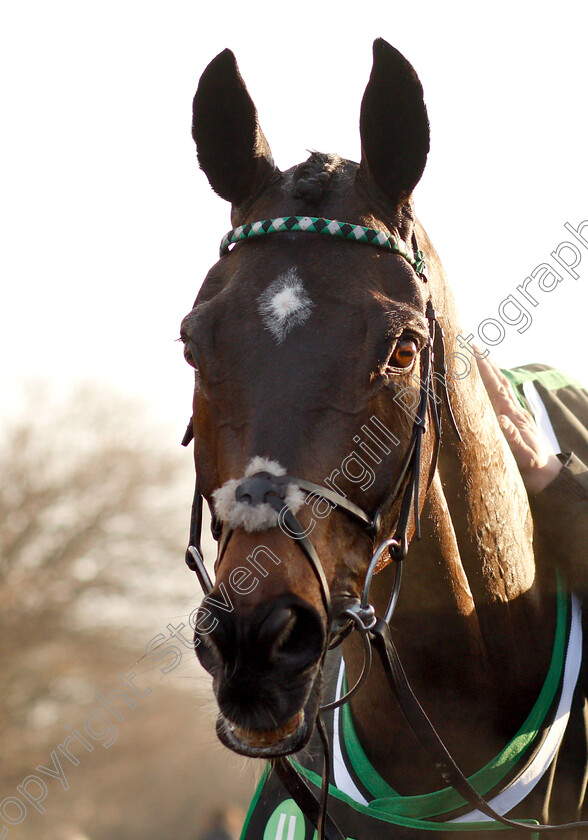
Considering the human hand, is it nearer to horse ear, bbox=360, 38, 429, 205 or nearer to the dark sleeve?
the dark sleeve

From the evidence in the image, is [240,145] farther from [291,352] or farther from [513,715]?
[513,715]

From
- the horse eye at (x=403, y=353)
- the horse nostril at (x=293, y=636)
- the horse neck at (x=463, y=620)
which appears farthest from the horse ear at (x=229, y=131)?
the horse nostril at (x=293, y=636)

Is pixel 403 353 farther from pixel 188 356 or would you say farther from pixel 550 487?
pixel 550 487

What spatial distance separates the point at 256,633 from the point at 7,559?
25.9 meters

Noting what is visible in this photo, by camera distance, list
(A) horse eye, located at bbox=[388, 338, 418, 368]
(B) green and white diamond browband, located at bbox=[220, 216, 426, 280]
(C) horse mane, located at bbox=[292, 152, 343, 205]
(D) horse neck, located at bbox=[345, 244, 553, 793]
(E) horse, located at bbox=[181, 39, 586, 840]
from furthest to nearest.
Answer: (D) horse neck, located at bbox=[345, 244, 553, 793] < (C) horse mane, located at bbox=[292, 152, 343, 205] < (B) green and white diamond browband, located at bbox=[220, 216, 426, 280] < (A) horse eye, located at bbox=[388, 338, 418, 368] < (E) horse, located at bbox=[181, 39, 586, 840]

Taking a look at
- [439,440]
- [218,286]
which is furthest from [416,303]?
[218,286]

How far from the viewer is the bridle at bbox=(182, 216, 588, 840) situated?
199 centimetres

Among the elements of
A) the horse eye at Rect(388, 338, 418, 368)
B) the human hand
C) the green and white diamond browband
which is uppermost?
the green and white diamond browband

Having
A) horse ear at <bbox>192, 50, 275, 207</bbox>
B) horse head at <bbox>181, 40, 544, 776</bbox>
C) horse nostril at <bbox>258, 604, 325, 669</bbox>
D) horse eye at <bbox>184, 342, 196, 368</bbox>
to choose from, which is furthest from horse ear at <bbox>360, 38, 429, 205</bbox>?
horse nostril at <bbox>258, 604, 325, 669</bbox>

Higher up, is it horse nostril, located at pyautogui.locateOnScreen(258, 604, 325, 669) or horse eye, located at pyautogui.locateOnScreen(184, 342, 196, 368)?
horse eye, located at pyautogui.locateOnScreen(184, 342, 196, 368)

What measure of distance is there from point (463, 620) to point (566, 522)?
2.15 ft

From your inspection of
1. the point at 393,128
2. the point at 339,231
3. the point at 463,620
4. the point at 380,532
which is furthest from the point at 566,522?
the point at 393,128

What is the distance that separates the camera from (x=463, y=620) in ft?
8.61

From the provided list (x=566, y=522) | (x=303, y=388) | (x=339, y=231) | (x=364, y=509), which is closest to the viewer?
(x=303, y=388)
